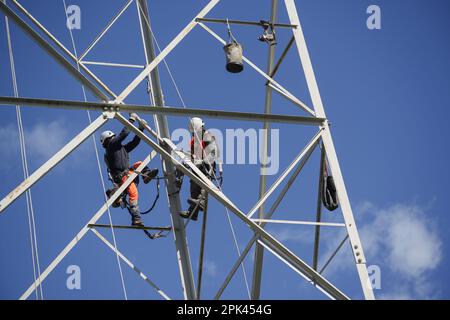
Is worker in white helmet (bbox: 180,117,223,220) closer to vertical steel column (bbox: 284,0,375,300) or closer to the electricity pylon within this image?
the electricity pylon

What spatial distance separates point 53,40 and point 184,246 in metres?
4.20

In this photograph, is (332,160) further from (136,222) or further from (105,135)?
(105,135)

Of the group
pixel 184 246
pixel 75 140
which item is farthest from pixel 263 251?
pixel 75 140

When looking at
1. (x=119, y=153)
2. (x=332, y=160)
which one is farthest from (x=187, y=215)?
(x=332, y=160)

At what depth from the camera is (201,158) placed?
14.3 metres

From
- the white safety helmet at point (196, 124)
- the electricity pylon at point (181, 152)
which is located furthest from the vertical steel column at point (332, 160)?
the white safety helmet at point (196, 124)

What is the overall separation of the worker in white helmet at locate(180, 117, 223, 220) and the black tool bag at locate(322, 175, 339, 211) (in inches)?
105

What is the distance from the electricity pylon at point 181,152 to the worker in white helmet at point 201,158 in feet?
1.00

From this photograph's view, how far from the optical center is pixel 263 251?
1340 centimetres

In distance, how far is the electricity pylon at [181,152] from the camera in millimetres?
11055

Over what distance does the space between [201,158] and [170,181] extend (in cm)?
72
